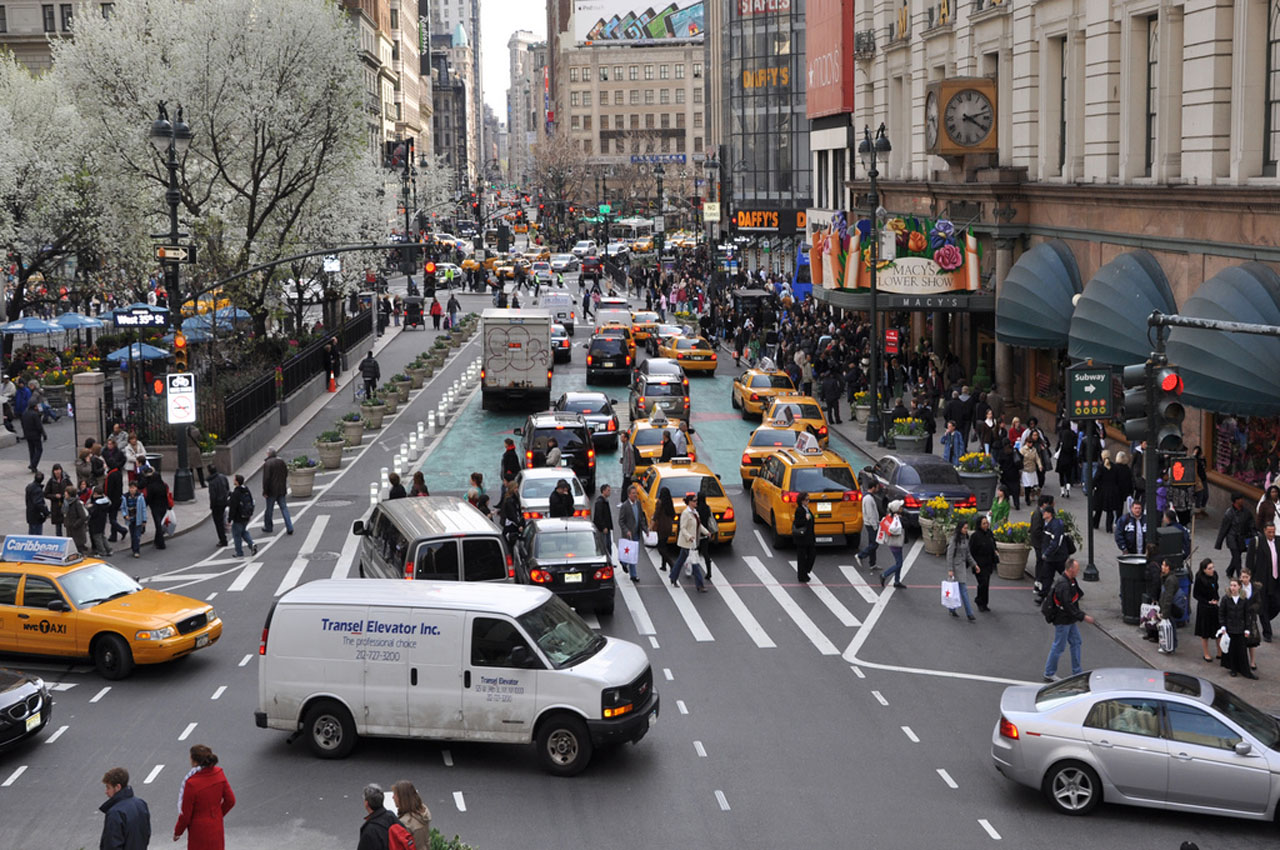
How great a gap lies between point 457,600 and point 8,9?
97.9 metres

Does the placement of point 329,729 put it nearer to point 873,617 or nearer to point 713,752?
point 713,752

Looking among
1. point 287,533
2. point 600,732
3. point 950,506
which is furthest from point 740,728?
point 287,533

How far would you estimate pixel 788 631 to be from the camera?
72.5 ft

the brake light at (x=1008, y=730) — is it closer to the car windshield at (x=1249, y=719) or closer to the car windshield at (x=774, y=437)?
the car windshield at (x=1249, y=719)

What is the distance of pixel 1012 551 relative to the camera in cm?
2534

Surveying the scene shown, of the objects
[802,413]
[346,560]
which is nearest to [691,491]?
[346,560]

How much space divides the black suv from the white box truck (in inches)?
422

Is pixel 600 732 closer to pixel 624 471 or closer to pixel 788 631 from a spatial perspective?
pixel 788 631

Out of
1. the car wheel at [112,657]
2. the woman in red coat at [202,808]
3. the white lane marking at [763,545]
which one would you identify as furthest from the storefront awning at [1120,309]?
the woman in red coat at [202,808]

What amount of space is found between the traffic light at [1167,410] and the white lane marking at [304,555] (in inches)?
524

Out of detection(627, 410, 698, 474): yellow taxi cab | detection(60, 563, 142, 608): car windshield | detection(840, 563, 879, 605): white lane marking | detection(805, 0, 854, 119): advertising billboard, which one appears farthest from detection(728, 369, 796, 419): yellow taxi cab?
detection(60, 563, 142, 608): car windshield

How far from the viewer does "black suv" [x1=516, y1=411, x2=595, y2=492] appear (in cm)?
3350

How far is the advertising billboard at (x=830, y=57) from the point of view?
65.9 meters

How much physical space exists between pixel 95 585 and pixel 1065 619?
1286 centimetres
